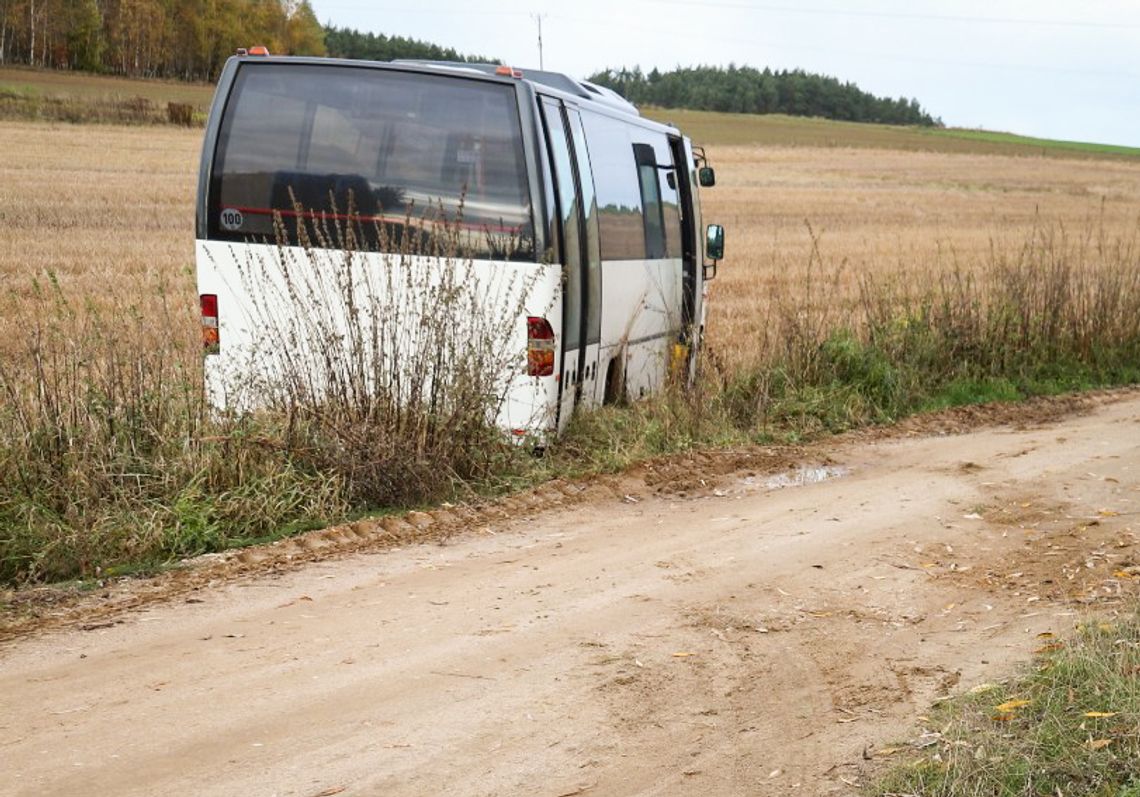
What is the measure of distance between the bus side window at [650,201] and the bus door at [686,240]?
0.70 metres

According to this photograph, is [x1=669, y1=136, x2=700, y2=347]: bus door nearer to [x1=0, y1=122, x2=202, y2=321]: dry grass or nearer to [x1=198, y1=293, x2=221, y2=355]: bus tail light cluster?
[x1=0, y1=122, x2=202, y2=321]: dry grass

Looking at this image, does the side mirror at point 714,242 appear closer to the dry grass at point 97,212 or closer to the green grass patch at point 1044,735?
the dry grass at point 97,212

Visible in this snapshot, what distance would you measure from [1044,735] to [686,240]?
28.6 ft

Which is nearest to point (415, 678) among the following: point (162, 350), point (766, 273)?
point (162, 350)

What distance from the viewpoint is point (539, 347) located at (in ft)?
29.8

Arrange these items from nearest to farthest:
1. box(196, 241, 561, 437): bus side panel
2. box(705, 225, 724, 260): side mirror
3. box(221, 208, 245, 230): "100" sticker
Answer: box(196, 241, 561, 437): bus side panel → box(221, 208, 245, 230): "100" sticker → box(705, 225, 724, 260): side mirror

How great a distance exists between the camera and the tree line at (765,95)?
386 ft

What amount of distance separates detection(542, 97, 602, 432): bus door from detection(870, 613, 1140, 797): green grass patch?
4.58m

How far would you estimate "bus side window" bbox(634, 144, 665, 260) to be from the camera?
37.9 ft

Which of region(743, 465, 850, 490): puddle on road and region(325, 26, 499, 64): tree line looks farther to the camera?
region(325, 26, 499, 64): tree line

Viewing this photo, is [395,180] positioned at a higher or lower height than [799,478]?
higher

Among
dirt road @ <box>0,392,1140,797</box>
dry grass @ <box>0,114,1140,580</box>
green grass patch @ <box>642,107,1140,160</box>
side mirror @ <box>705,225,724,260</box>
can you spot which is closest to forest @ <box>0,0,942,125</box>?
green grass patch @ <box>642,107,1140,160</box>

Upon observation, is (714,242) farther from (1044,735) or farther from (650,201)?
(1044,735)

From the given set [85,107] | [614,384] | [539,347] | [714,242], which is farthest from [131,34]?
[539,347]
